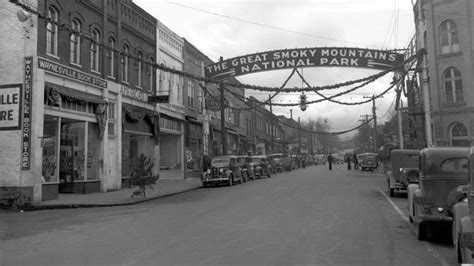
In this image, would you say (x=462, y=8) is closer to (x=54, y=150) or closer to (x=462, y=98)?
(x=462, y=98)

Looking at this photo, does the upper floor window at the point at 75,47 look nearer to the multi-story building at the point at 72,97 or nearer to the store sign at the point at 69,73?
the multi-story building at the point at 72,97

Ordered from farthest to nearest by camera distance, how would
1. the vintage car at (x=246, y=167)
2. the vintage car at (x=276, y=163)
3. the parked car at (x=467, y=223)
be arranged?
1. the vintage car at (x=276, y=163)
2. the vintage car at (x=246, y=167)
3. the parked car at (x=467, y=223)

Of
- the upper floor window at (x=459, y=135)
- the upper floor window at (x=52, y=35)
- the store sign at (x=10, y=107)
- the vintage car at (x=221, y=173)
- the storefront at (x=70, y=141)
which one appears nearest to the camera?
the store sign at (x=10, y=107)

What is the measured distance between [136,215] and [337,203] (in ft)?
22.2

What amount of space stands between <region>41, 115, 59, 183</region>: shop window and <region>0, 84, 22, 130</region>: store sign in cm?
123

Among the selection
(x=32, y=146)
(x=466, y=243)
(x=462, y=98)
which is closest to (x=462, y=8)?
(x=462, y=98)

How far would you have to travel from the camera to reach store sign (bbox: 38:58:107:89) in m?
19.0

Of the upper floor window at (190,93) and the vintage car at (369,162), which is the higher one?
the upper floor window at (190,93)

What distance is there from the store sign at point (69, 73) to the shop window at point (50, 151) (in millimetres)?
1985

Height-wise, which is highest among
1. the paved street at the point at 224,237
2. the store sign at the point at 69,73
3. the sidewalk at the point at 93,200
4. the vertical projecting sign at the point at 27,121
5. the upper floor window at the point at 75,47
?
the upper floor window at the point at 75,47

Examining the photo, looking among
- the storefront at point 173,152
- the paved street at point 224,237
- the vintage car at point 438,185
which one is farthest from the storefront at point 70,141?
the vintage car at point 438,185

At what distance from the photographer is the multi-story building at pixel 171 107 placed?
104 feet

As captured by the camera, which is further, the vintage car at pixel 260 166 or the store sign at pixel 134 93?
the vintage car at pixel 260 166

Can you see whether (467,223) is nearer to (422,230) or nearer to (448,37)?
(422,230)
